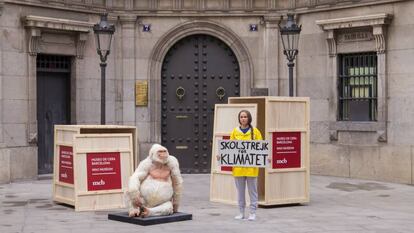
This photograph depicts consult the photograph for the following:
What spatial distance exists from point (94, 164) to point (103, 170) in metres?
0.21

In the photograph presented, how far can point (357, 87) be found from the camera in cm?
1920

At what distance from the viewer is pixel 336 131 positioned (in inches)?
761

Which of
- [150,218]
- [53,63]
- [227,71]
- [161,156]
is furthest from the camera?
[227,71]

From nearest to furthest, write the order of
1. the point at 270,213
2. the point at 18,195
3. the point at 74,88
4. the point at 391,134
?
the point at 270,213 < the point at 18,195 < the point at 391,134 < the point at 74,88

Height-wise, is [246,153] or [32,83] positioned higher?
[32,83]

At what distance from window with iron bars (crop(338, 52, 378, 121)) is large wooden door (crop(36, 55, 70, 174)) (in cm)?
690

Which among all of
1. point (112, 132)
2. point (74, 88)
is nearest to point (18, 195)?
point (112, 132)

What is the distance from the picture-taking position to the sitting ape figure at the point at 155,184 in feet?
38.3

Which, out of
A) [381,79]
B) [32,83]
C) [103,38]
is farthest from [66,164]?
[381,79]

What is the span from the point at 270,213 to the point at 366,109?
6.74 m

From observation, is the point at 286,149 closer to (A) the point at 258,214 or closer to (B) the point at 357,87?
(A) the point at 258,214

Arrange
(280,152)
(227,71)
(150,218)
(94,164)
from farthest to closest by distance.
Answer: (227,71) < (280,152) < (94,164) < (150,218)

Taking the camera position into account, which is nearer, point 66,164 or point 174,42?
point 66,164

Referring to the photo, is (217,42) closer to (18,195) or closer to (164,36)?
(164,36)
